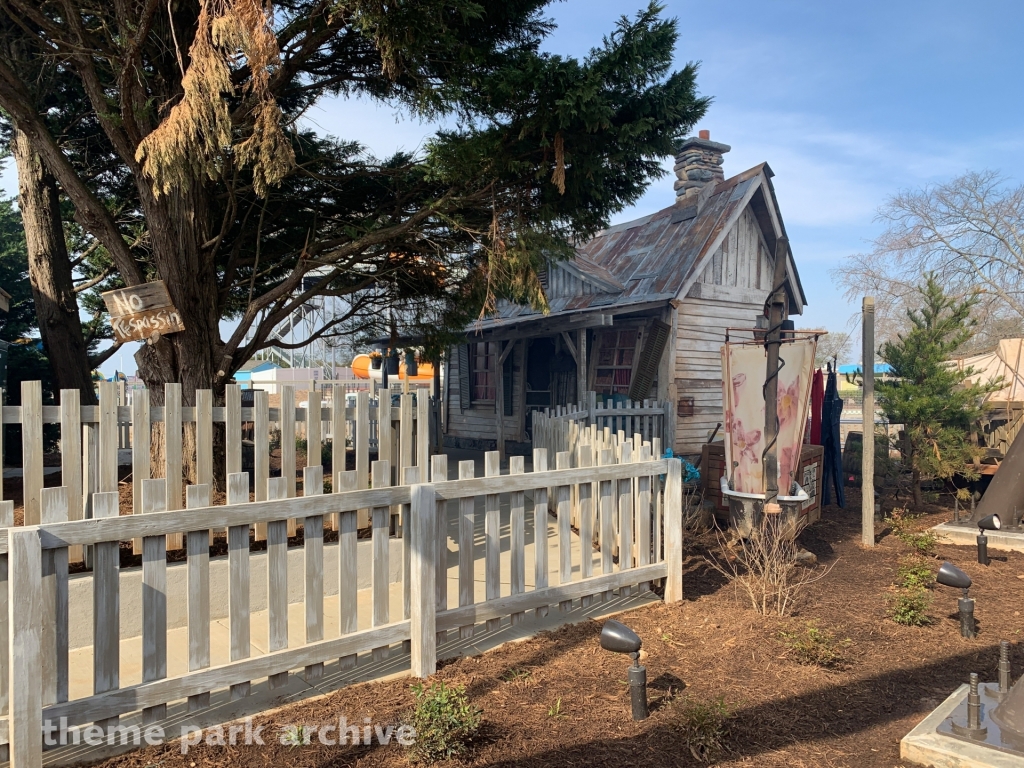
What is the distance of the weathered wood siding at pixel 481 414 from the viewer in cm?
1592

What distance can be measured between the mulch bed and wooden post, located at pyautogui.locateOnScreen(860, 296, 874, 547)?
6.06ft

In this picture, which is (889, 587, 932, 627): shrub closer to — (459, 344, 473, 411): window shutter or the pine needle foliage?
the pine needle foliage

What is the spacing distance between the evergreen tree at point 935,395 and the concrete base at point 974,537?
104 centimetres

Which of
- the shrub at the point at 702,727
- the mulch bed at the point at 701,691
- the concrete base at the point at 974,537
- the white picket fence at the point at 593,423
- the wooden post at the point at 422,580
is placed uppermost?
the white picket fence at the point at 593,423

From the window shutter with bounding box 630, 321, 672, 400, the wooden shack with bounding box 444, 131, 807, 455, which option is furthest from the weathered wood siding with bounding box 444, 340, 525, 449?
the window shutter with bounding box 630, 321, 672, 400

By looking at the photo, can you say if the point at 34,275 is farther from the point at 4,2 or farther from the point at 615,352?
the point at 615,352

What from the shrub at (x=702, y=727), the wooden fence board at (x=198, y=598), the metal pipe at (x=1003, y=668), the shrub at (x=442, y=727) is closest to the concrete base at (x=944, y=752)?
the metal pipe at (x=1003, y=668)

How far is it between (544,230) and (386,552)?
3.81m

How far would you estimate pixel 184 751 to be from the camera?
297 centimetres

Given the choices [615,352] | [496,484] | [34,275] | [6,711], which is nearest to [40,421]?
[6,711]

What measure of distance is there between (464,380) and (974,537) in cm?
1228

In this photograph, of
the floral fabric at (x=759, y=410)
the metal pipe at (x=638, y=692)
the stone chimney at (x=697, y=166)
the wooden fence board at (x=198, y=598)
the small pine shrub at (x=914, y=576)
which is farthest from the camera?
the stone chimney at (x=697, y=166)

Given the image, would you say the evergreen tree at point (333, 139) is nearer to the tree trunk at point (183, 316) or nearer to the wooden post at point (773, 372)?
the tree trunk at point (183, 316)

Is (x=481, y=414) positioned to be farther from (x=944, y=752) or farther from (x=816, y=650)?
(x=944, y=752)
